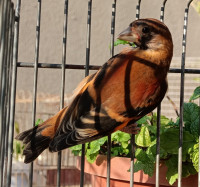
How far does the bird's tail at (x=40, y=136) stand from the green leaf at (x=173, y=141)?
1.01ft

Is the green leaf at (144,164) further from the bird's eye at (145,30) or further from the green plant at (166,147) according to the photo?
Answer: the bird's eye at (145,30)

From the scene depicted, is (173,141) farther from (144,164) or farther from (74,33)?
(74,33)

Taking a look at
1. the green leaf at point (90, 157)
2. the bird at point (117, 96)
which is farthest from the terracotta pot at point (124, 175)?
the bird at point (117, 96)

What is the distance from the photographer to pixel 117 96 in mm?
1208

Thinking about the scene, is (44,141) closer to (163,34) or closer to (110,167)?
(110,167)

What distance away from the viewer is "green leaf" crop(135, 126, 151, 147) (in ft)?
4.53

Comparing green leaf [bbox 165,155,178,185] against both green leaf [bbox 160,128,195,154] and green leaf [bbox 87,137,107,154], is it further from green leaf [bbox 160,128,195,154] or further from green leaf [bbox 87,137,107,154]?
green leaf [bbox 87,137,107,154]

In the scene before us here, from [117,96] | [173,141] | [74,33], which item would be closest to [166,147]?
[173,141]

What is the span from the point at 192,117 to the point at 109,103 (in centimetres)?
35

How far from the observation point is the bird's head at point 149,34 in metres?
1.26

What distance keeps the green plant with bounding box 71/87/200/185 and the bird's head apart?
0.73 feet

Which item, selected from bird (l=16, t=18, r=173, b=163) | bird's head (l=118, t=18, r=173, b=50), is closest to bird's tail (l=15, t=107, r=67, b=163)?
bird (l=16, t=18, r=173, b=163)

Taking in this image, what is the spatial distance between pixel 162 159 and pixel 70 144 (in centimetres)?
34

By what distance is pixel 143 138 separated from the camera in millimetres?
1387
